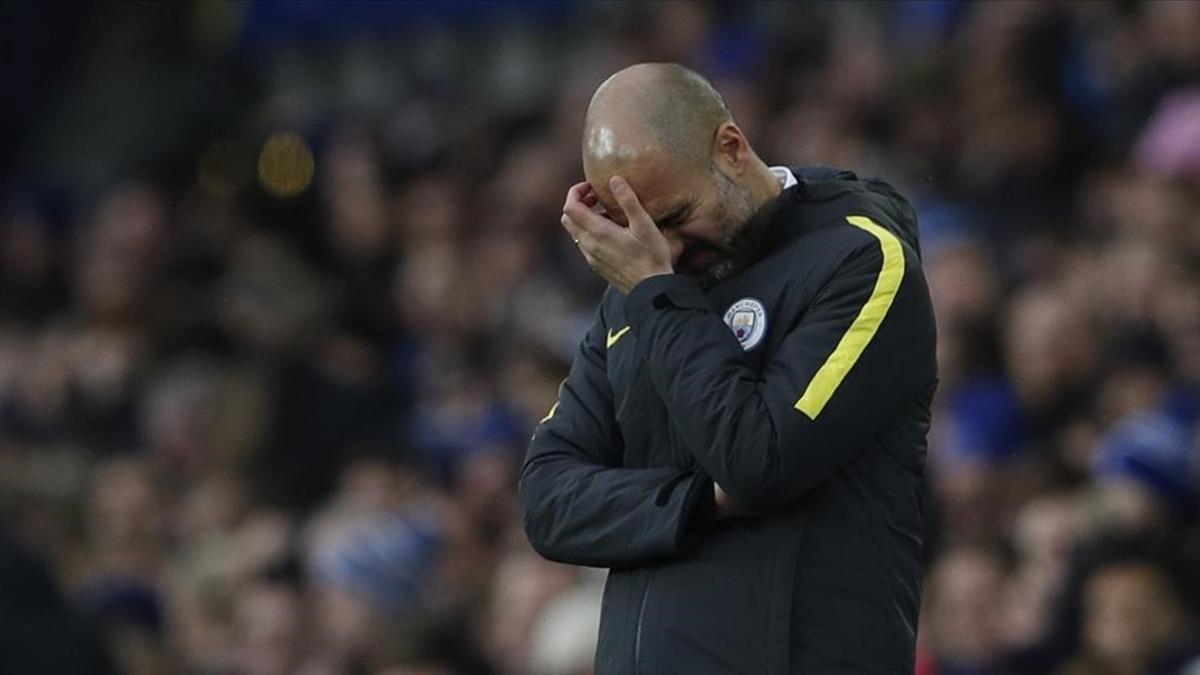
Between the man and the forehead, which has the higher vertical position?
the forehead

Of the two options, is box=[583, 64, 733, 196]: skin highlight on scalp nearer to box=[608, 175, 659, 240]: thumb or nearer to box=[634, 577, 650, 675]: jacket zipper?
box=[608, 175, 659, 240]: thumb

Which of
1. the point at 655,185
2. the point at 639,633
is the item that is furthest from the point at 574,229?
the point at 639,633

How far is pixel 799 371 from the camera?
11.7 feet

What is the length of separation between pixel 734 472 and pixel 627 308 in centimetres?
33

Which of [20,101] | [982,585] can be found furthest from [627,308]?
[20,101]

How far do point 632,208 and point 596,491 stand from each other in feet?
1.52

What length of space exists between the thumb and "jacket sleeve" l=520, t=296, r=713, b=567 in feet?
1.25

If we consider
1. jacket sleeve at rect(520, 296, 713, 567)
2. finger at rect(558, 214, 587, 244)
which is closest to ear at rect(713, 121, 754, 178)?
finger at rect(558, 214, 587, 244)

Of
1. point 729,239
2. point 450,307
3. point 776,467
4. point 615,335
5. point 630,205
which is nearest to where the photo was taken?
point 776,467

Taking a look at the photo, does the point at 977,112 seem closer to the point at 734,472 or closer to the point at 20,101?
the point at 734,472

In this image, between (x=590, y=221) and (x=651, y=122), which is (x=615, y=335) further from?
(x=651, y=122)

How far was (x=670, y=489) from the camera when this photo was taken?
12.1 ft

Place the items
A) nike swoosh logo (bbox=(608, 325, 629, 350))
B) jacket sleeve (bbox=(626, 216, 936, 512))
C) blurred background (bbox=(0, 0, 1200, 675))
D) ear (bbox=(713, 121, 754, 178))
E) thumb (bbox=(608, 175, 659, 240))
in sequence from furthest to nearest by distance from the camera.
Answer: blurred background (bbox=(0, 0, 1200, 675)) < nike swoosh logo (bbox=(608, 325, 629, 350)) < ear (bbox=(713, 121, 754, 178)) < thumb (bbox=(608, 175, 659, 240)) < jacket sleeve (bbox=(626, 216, 936, 512))

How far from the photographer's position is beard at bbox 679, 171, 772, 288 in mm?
3725
